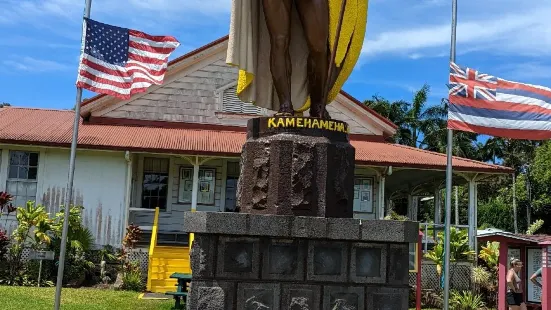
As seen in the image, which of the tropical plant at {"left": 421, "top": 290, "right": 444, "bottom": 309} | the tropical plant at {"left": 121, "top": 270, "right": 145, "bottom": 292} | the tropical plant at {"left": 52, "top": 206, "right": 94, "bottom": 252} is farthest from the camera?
the tropical plant at {"left": 52, "top": 206, "right": 94, "bottom": 252}

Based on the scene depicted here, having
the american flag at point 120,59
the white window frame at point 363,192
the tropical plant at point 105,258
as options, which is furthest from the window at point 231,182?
the american flag at point 120,59

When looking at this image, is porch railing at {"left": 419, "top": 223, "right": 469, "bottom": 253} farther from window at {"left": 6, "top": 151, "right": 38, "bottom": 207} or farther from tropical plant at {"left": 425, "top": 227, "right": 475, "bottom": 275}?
window at {"left": 6, "top": 151, "right": 38, "bottom": 207}

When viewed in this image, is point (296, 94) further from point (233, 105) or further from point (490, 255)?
point (233, 105)

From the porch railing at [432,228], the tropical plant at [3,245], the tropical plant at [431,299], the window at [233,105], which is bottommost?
the tropical plant at [431,299]

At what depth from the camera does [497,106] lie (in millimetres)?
10609

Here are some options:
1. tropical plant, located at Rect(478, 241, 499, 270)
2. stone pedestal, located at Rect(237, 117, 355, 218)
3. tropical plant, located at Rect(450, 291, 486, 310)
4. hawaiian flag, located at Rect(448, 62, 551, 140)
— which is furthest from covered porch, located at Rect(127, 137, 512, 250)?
stone pedestal, located at Rect(237, 117, 355, 218)

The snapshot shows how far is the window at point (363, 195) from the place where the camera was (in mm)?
20109

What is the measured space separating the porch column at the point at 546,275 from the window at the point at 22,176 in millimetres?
13542

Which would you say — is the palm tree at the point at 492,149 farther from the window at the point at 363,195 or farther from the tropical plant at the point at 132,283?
the tropical plant at the point at 132,283

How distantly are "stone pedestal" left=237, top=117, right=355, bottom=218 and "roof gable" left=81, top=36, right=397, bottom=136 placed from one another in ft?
46.5

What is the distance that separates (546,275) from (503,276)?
89 cm

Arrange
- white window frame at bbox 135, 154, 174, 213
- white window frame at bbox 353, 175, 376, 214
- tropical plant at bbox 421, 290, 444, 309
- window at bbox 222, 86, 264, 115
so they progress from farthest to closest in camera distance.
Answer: window at bbox 222, 86, 264, 115, white window frame at bbox 353, 175, 376, 214, white window frame at bbox 135, 154, 174, 213, tropical plant at bbox 421, 290, 444, 309

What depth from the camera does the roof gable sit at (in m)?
20.0

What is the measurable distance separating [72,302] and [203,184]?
859cm
